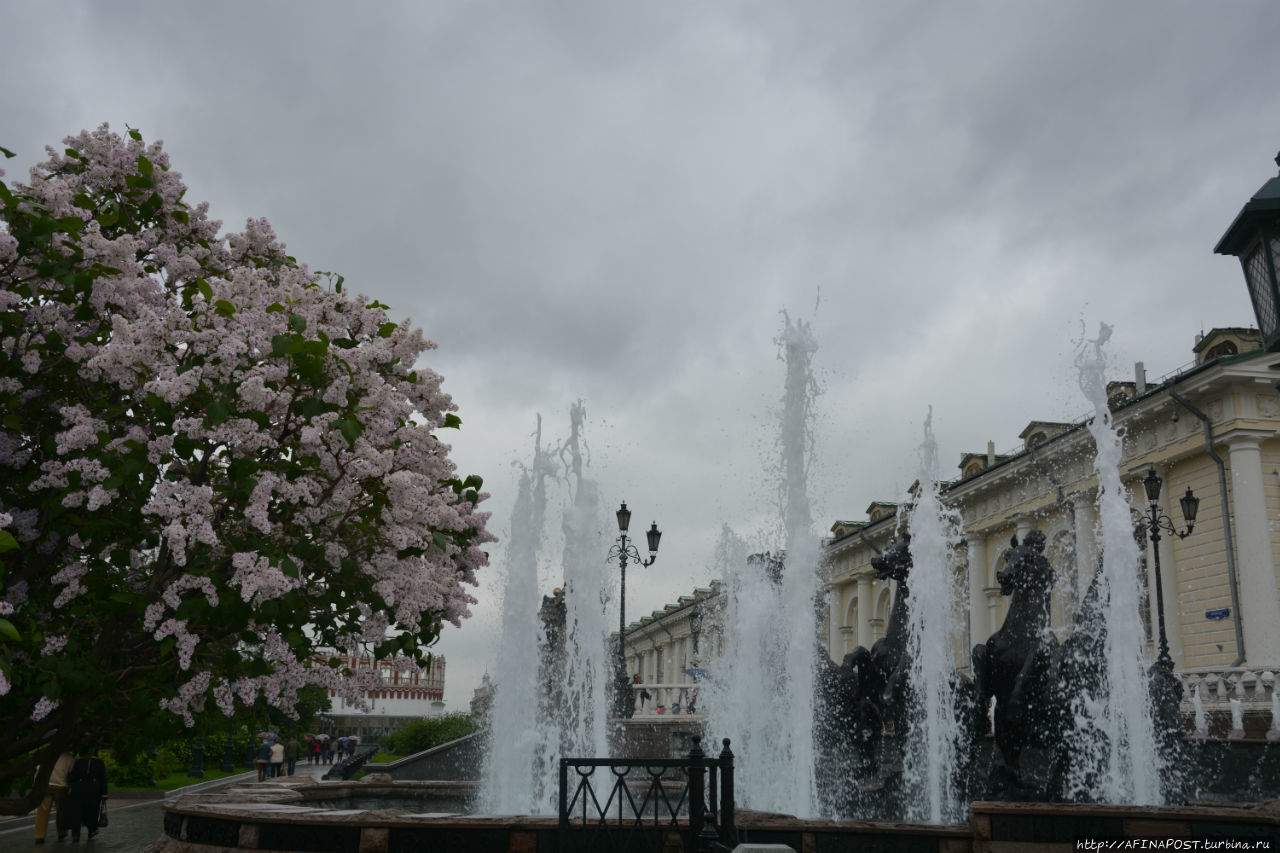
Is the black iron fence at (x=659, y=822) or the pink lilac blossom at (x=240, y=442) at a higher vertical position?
the pink lilac blossom at (x=240, y=442)

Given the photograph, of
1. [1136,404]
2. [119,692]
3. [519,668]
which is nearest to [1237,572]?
[1136,404]

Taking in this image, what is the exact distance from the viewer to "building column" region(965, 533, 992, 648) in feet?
121

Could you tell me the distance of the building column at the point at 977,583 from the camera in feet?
121

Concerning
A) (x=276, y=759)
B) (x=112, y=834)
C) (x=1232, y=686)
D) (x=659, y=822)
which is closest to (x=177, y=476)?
(x=659, y=822)

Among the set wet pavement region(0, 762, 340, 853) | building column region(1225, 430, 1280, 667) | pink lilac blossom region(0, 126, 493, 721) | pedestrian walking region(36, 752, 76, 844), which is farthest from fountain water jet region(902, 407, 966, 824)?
building column region(1225, 430, 1280, 667)

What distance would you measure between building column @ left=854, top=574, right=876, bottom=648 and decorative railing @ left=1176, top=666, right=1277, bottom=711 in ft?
86.2

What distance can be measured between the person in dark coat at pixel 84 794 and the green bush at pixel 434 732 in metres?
17.3

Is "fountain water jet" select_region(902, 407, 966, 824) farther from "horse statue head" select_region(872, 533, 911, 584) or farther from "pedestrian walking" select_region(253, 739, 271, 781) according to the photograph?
"pedestrian walking" select_region(253, 739, 271, 781)

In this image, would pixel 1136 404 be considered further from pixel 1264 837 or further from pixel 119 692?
pixel 119 692

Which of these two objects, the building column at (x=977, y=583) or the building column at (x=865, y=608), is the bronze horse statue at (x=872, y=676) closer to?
the building column at (x=977, y=583)

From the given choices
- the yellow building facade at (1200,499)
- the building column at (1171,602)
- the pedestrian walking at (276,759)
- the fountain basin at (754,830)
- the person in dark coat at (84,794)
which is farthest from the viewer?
the pedestrian walking at (276,759)

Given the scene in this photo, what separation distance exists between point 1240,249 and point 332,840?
6406 millimetres

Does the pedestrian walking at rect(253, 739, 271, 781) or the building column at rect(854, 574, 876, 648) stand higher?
the building column at rect(854, 574, 876, 648)

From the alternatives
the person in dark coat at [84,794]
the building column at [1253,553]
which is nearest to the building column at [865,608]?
the building column at [1253,553]
